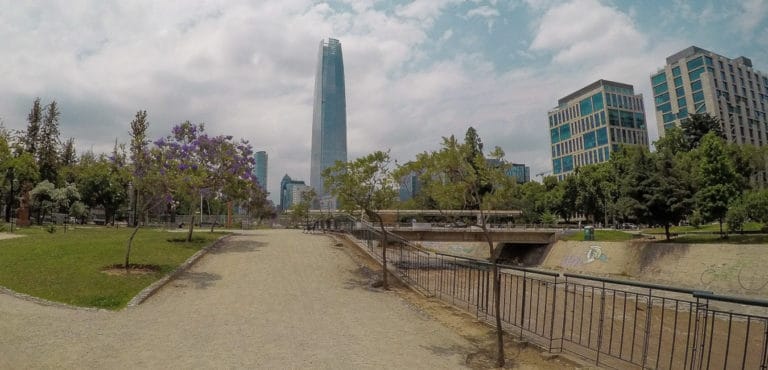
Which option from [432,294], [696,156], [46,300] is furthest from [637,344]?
[696,156]

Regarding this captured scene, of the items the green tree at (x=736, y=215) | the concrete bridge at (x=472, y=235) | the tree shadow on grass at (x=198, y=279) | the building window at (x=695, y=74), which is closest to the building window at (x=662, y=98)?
the building window at (x=695, y=74)

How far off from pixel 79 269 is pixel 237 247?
9.35 m

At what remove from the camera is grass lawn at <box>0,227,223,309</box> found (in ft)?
34.5

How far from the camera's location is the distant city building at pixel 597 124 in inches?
4026

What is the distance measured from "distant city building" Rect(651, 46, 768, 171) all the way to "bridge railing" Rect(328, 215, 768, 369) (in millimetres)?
85540

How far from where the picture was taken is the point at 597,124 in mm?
104062

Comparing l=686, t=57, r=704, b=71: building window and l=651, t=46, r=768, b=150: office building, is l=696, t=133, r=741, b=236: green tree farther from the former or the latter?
l=686, t=57, r=704, b=71: building window

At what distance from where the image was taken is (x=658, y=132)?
3920 inches

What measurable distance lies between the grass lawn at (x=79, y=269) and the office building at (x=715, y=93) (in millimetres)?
98548

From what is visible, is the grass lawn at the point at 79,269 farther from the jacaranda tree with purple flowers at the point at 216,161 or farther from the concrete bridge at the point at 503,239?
the concrete bridge at the point at 503,239

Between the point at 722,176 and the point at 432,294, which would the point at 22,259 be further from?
the point at 722,176

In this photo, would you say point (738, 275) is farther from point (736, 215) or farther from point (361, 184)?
point (361, 184)

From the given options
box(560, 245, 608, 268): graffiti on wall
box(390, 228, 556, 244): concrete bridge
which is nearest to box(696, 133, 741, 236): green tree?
box(560, 245, 608, 268): graffiti on wall

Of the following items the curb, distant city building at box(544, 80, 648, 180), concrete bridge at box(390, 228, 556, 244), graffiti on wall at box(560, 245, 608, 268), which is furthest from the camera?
distant city building at box(544, 80, 648, 180)
